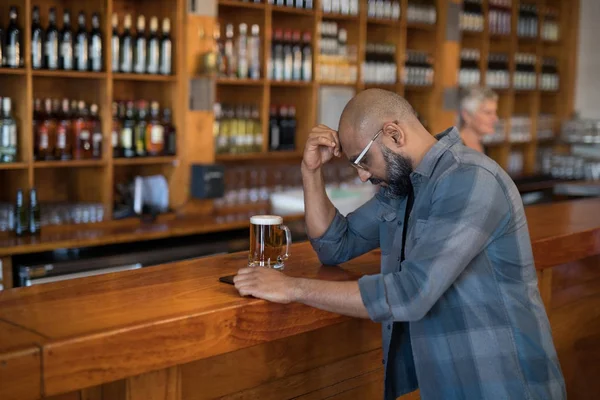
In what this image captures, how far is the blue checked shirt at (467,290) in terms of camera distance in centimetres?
192

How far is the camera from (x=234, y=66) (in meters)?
5.59

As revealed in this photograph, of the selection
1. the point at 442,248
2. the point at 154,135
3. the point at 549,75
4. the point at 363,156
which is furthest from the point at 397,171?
the point at 549,75

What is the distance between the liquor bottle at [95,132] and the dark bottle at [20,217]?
540 mm

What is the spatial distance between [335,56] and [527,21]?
113 inches

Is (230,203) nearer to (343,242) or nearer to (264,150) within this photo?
(264,150)

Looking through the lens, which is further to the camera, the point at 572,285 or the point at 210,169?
the point at 210,169

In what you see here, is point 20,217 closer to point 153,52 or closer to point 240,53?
point 153,52

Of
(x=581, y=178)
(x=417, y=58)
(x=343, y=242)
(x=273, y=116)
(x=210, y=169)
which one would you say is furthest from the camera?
(x=581, y=178)

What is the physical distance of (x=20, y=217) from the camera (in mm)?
4414

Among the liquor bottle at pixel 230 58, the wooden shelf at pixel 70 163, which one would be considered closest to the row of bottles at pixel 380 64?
the liquor bottle at pixel 230 58

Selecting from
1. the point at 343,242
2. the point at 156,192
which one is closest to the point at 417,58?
the point at 156,192

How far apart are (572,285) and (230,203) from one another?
8.72 ft

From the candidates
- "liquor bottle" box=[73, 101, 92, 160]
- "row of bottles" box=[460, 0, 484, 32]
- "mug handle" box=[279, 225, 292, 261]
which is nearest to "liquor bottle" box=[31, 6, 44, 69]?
"liquor bottle" box=[73, 101, 92, 160]

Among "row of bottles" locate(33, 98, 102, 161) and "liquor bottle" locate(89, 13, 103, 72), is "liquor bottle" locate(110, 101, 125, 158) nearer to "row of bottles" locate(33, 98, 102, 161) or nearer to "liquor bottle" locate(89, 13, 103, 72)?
"row of bottles" locate(33, 98, 102, 161)
